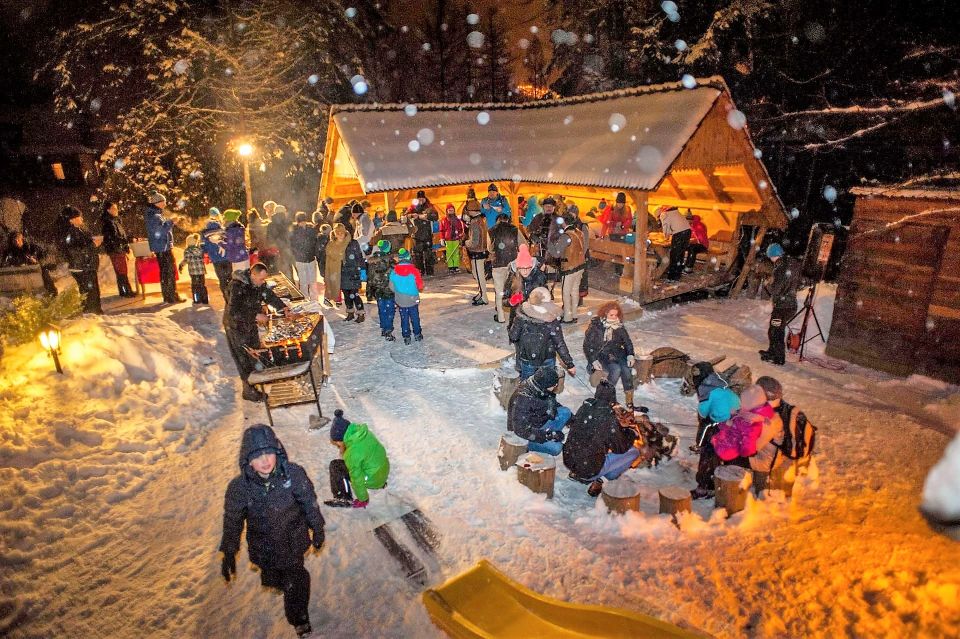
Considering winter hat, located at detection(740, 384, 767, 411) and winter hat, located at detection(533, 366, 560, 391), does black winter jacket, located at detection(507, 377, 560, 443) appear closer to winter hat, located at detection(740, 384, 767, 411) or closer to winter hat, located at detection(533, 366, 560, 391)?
winter hat, located at detection(533, 366, 560, 391)

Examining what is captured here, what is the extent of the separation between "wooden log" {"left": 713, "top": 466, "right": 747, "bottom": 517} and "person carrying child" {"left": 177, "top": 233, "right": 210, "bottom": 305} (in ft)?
33.3

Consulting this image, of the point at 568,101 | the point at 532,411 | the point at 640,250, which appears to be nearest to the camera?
the point at 532,411

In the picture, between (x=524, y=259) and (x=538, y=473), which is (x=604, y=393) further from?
(x=524, y=259)

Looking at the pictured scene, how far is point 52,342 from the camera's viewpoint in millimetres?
6984

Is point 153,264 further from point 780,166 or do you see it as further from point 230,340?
point 780,166

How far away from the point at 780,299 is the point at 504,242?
4.90 metres

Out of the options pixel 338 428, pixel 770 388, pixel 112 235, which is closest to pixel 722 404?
pixel 770 388

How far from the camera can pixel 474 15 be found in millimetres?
46219

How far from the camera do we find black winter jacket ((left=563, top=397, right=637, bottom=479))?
18.2 ft

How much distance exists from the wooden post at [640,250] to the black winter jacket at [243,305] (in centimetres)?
790

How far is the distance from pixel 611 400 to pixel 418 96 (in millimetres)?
45102

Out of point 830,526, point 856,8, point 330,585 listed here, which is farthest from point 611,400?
point 856,8

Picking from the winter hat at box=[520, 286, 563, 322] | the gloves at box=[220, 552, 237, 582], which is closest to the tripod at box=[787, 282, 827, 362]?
the winter hat at box=[520, 286, 563, 322]

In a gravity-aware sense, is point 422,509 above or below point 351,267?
below
